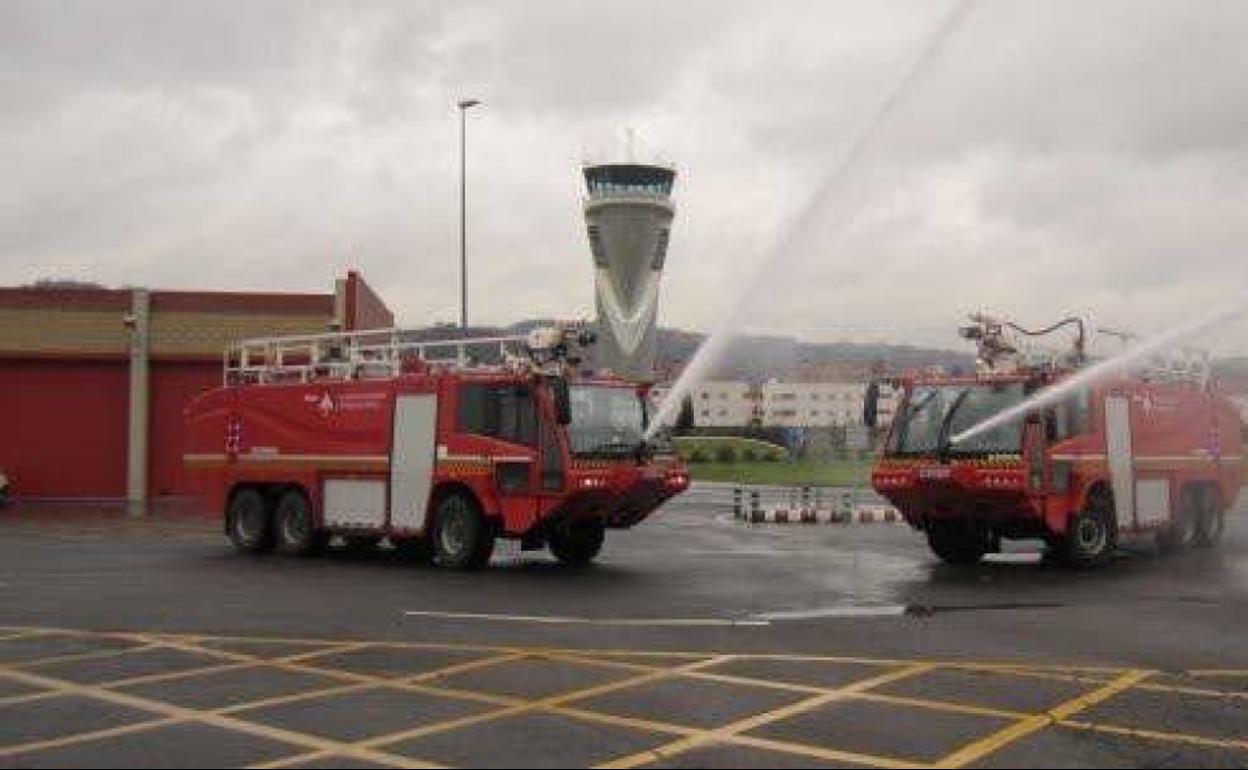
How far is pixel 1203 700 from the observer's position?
9.32 m

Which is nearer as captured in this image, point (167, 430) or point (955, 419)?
point (955, 419)

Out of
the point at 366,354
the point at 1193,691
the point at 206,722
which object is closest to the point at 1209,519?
the point at 366,354

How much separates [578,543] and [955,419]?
526 cm

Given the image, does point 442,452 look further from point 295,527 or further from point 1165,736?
point 1165,736

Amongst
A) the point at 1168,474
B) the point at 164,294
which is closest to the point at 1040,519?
the point at 1168,474

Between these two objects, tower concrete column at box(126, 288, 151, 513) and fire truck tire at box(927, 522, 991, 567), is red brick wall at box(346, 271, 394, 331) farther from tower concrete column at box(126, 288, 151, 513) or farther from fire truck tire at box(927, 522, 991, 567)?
fire truck tire at box(927, 522, 991, 567)

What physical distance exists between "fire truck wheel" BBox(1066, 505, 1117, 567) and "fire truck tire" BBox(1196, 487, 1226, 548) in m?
3.33

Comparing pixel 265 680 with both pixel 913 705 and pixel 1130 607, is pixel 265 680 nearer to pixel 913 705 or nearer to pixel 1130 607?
pixel 913 705

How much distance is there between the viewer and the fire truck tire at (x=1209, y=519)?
21.7m

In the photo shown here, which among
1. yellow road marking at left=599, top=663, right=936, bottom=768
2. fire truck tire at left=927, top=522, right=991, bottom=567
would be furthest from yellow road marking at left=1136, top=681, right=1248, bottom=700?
fire truck tire at left=927, top=522, right=991, bottom=567

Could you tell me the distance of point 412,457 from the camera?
19031 mm

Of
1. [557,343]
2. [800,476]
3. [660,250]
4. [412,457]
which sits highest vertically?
[660,250]

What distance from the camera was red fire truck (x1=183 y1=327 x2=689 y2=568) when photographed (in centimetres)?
1772

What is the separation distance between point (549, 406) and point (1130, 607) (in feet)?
23.3
